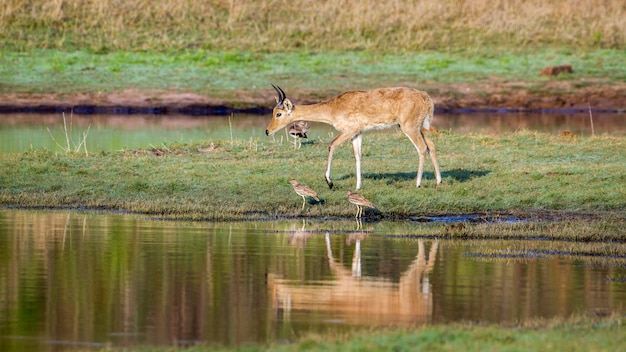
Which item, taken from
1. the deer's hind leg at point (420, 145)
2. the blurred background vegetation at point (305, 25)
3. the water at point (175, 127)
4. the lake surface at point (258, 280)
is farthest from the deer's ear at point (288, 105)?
the blurred background vegetation at point (305, 25)

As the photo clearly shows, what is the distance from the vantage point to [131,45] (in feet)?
135

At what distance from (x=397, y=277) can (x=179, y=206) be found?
569cm

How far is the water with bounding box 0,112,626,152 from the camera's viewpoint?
26203mm

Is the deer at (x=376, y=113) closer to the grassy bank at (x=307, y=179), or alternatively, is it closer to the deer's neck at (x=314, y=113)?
the deer's neck at (x=314, y=113)

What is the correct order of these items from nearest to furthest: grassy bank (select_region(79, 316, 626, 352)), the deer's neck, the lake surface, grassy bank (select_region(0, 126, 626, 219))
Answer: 1. grassy bank (select_region(79, 316, 626, 352))
2. the lake surface
3. grassy bank (select_region(0, 126, 626, 219))
4. the deer's neck

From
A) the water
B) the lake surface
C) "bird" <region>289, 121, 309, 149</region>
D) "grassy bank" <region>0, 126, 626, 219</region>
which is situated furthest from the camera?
the water

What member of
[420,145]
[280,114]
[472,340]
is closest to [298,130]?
[280,114]

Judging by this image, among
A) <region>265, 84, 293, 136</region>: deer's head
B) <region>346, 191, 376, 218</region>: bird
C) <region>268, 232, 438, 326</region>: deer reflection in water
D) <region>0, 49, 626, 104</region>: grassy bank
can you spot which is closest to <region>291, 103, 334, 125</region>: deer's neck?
<region>265, 84, 293, 136</region>: deer's head

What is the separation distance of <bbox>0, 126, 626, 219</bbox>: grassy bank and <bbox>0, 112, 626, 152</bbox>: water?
3110 mm

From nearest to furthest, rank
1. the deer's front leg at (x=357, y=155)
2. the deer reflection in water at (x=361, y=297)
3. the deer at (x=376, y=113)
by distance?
the deer reflection in water at (x=361, y=297) < the deer's front leg at (x=357, y=155) < the deer at (x=376, y=113)

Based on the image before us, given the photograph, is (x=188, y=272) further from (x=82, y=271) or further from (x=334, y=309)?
(x=334, y=309)

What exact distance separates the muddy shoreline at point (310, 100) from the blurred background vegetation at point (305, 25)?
4.95 metres

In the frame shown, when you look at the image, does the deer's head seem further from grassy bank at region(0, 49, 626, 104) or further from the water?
grassy bank at region(0, 49, 626, 104)

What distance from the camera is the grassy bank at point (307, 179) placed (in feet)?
57.6
